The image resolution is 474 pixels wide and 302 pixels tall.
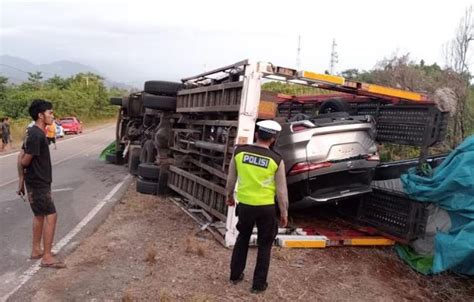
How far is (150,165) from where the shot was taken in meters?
9.07

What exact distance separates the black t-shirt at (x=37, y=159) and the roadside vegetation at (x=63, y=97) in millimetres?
26557

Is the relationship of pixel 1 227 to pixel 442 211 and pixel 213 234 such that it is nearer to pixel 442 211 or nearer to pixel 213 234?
pixel 213 234

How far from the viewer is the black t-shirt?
16.0 feet

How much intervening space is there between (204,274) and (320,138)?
220 cm

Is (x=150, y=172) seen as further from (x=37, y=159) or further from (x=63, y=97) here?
→ (x=63, y=97)

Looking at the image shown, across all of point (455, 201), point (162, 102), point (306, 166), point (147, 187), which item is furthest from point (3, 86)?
point (455, 201)

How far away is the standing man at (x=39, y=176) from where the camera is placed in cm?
487

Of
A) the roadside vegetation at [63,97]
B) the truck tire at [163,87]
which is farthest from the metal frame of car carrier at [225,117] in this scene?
the roadside vegetation at [63,97]

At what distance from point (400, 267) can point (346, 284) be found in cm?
120

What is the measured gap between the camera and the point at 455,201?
5.30m

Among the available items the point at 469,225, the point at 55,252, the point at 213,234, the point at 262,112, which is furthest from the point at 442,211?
the point at 55,252

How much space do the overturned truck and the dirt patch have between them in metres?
0.59

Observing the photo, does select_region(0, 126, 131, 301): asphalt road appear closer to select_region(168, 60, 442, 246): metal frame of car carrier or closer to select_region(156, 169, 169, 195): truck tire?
select_region(156, 169, 169, 195): truck tire

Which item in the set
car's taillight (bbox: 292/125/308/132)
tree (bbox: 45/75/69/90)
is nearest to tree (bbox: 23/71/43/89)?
tree (bbox: 45/75/69/90)
